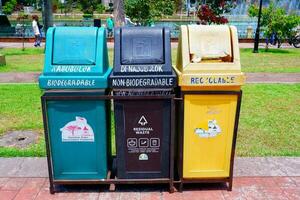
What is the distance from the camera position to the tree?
59.9ft

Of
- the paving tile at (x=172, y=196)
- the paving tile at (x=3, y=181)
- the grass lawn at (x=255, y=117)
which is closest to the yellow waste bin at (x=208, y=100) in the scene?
the paving tile at (x=172, y=196)

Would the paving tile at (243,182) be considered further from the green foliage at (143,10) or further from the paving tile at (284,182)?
the green foliage at (143,10)

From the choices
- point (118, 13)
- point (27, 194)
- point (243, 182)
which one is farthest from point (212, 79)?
point (118, 13)

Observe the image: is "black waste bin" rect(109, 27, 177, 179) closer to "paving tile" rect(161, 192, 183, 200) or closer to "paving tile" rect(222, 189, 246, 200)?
"paving tile" rect(161, 192, 183, 200)

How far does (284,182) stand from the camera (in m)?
4.13

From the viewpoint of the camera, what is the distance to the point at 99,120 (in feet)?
11.9

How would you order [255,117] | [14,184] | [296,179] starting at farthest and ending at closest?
1. [255,117]
2. [296,179]
3. [14,184]

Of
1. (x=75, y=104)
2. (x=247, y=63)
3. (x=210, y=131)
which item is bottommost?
(x=247, y=63)

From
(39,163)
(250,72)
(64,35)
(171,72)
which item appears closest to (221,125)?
(171,72)

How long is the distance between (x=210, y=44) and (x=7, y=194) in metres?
2.66

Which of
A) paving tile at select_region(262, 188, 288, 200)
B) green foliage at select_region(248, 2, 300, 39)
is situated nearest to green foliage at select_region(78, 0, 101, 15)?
green foliage at select_region(248, 2, 300, 39)

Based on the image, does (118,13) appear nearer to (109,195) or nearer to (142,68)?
(142,68)

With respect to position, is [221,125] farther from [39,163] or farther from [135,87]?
[39,163]

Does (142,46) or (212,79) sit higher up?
(142,46)
